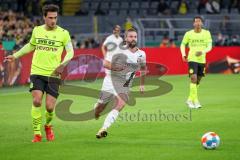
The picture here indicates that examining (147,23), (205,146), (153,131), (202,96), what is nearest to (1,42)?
(202,96)

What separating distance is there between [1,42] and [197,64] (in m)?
10.6

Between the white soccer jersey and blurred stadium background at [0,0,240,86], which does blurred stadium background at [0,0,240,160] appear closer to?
blurred stadium background at [0,0,240,86]

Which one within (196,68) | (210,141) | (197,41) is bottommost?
(210,141)

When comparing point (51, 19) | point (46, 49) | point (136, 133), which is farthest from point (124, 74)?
point (51, 19)

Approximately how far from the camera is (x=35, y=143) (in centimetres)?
1416

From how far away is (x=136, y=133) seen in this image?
15.7m

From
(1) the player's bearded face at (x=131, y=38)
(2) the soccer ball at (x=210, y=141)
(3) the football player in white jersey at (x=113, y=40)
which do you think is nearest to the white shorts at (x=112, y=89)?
(1) the player's bearded face at (x=131, y=38)

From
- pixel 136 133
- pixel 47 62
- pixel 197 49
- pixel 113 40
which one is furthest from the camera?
pixel 113 40

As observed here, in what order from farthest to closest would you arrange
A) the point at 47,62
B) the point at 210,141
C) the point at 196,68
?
1. the point at 196,68
2. the point at 47,62
3. the point at 210,141

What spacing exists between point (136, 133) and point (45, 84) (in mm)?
2457

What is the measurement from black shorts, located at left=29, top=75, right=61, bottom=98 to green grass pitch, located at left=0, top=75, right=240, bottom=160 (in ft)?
3.31

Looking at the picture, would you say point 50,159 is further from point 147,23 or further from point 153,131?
point 147,23

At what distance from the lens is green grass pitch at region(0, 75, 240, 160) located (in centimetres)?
1287

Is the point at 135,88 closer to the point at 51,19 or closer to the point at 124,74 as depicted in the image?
the point at 124,74
